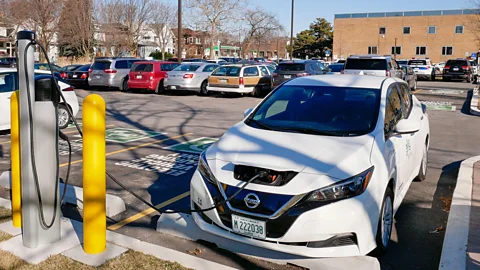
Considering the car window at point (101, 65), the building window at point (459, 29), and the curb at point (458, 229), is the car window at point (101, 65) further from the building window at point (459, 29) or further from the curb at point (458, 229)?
the building window at point (459, 29)

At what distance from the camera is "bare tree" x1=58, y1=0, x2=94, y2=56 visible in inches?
1561

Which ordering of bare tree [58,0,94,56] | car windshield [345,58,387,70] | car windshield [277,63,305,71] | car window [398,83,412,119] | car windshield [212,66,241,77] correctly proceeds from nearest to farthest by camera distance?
car window [398,83,412,119]
car windshield [345,58,387,70]
car windshield [212,66,241,77]
car windshield [277,63,305,71]
bare tree [58,0,94,56]

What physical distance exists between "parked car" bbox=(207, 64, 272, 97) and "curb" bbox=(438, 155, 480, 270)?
48.0ft

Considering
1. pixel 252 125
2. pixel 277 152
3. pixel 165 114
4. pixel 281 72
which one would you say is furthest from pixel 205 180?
pixel 281 72

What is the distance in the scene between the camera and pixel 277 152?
4508mm

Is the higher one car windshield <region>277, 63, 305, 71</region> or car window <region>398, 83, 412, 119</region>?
car windshield <region>277, 63, 305, 71</region>

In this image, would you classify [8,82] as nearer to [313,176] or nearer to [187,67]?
[313,176]

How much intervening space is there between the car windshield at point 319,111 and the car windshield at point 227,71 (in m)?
15.3

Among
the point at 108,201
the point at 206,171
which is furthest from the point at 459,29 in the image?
the point at 206,171

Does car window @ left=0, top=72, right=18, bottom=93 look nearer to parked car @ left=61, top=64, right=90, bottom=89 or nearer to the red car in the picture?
the red car

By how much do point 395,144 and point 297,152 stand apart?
4.30ft

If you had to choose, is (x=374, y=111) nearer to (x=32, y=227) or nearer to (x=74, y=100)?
(x=32, y=227)

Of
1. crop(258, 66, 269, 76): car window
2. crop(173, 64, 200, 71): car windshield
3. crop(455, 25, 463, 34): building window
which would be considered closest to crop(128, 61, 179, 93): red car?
crop(173, 64, 200, 71): car windshield

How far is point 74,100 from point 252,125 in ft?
27.1
